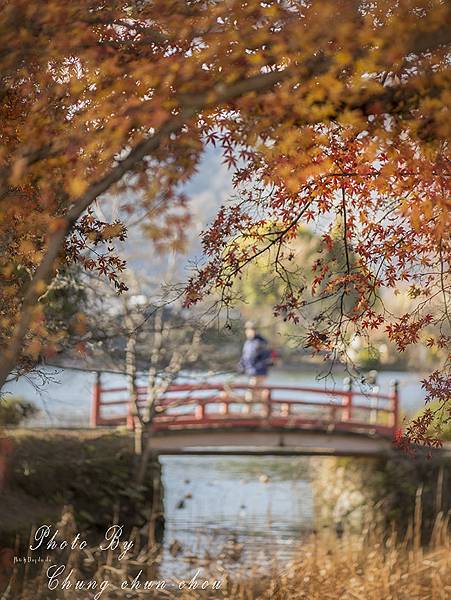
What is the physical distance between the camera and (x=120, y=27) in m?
5.54

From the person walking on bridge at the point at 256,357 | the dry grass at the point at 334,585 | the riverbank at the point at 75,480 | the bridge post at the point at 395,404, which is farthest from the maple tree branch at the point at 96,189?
the bridge post at the point at 395,404

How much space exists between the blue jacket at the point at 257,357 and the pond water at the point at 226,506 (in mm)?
2328

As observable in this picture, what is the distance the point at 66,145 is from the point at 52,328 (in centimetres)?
571

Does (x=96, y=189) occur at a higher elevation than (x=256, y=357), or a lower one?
lower

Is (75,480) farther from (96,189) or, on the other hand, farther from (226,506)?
(96,189)

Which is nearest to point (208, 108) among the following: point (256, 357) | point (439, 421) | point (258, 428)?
point (439, 421)

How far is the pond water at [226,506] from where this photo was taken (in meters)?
12.9

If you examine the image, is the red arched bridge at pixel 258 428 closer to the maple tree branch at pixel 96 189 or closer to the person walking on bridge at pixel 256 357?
the person walking on bridge at pixel 256 357

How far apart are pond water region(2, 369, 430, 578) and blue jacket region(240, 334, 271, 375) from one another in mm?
2328

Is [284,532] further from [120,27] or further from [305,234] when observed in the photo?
[305,234]

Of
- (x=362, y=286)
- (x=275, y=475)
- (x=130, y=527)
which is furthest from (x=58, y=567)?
(x=275, y=475)

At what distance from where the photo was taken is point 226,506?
17734mm

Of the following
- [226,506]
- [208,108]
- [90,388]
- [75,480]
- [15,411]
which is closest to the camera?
[208,108]

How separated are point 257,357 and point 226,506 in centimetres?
261
